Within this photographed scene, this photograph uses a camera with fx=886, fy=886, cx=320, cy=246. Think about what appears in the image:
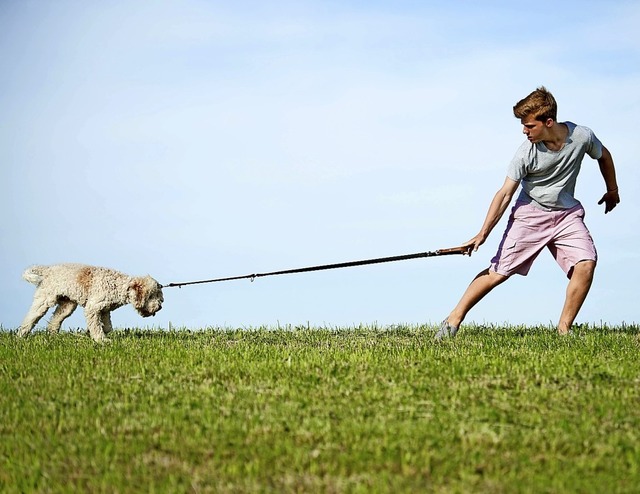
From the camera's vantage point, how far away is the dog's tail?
11.7 m

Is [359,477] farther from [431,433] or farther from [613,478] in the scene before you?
[613,478]

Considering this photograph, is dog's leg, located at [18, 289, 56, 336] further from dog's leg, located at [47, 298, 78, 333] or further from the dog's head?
the dog's head

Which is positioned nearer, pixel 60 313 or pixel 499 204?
pixel 499 204

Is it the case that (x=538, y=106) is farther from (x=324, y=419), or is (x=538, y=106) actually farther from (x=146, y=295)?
(x=146, y=295)

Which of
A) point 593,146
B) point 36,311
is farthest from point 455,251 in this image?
point 36,311

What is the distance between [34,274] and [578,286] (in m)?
6.96

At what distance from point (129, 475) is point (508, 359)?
4.54 m

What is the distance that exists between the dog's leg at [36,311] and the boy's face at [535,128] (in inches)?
253

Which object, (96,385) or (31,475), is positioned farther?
(96,385)

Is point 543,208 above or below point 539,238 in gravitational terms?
above

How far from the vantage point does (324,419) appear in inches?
257

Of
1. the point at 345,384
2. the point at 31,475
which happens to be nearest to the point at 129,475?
the point at 31,475

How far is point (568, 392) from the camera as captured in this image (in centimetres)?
739


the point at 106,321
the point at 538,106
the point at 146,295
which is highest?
the point at 538,106
